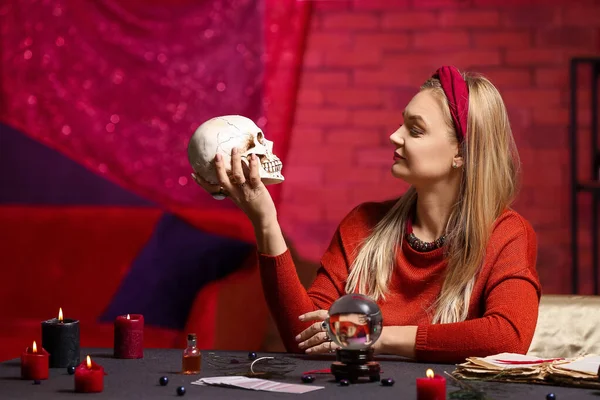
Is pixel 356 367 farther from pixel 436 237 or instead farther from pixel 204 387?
pixel 436 237

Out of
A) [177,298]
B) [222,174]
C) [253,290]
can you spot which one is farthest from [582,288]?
[222,174]

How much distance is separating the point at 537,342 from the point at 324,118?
2.09 m

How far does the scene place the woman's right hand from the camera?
2.20 metres

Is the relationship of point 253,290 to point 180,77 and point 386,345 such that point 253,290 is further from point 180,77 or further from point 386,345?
point 386,345

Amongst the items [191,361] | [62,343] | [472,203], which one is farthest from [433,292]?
[62,343]

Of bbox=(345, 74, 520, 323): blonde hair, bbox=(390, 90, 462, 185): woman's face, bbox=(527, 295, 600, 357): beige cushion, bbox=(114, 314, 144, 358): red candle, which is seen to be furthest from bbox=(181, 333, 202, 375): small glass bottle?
bbox=(527, 295, 600, 357): beige cushion

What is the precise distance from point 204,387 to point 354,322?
313mm

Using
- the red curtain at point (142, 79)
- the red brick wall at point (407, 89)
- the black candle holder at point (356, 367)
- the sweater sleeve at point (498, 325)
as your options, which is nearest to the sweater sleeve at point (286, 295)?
the sweater sleeve at point (498, 325)

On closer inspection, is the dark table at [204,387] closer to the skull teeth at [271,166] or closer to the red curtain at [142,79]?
the skull teeth at [271,166]

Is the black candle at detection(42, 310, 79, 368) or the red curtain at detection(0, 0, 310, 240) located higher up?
the red curtain at detection(0, 0, 310, 240)

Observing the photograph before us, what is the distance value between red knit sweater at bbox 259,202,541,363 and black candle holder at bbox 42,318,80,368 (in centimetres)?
53

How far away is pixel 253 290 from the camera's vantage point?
13.6 feet

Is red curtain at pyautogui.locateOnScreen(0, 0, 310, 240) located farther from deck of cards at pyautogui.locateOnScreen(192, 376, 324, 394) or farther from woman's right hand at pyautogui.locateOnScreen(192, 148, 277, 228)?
deck of cards at pyautogui.locateOnScreen(192, 376, 324, 394)

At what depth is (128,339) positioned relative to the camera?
7.09 feet
